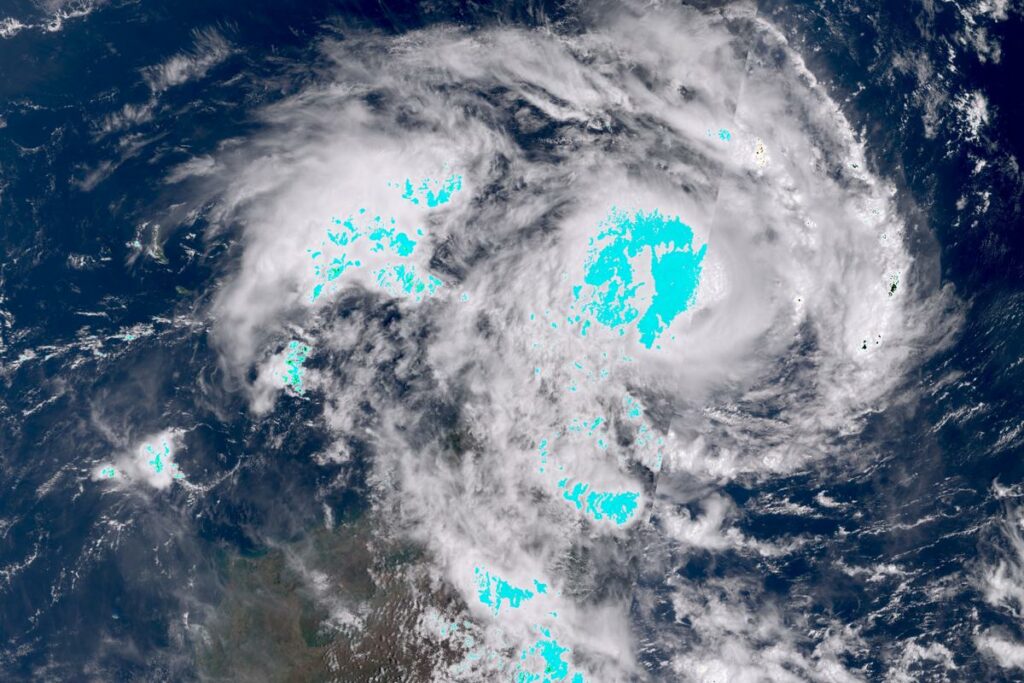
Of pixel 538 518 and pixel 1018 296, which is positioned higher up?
pixel 1018 296

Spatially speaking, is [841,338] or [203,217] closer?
[841,338]

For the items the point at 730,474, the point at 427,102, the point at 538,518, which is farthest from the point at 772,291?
the point at 427,102

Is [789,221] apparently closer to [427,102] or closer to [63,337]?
[427,102]

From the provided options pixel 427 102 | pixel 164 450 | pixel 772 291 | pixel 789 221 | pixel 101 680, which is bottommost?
pixel 101 680

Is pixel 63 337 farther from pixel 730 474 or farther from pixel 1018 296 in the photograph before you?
pixel 1018 296

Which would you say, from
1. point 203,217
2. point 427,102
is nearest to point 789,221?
point 427,102

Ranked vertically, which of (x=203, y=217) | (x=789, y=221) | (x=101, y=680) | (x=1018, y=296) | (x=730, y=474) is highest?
(x=1018, y=296)

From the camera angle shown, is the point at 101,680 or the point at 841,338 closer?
the point at 841,338

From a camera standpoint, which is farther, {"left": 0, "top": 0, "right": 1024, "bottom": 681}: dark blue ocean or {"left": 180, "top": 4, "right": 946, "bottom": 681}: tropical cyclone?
{"left": 180, "top": 4, "right": 946, "bottom": 681}: tropical cyclone

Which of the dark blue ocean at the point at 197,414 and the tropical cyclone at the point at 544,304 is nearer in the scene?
the dark blue ocean at the point at 197,414

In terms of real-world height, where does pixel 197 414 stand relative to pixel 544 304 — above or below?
below
